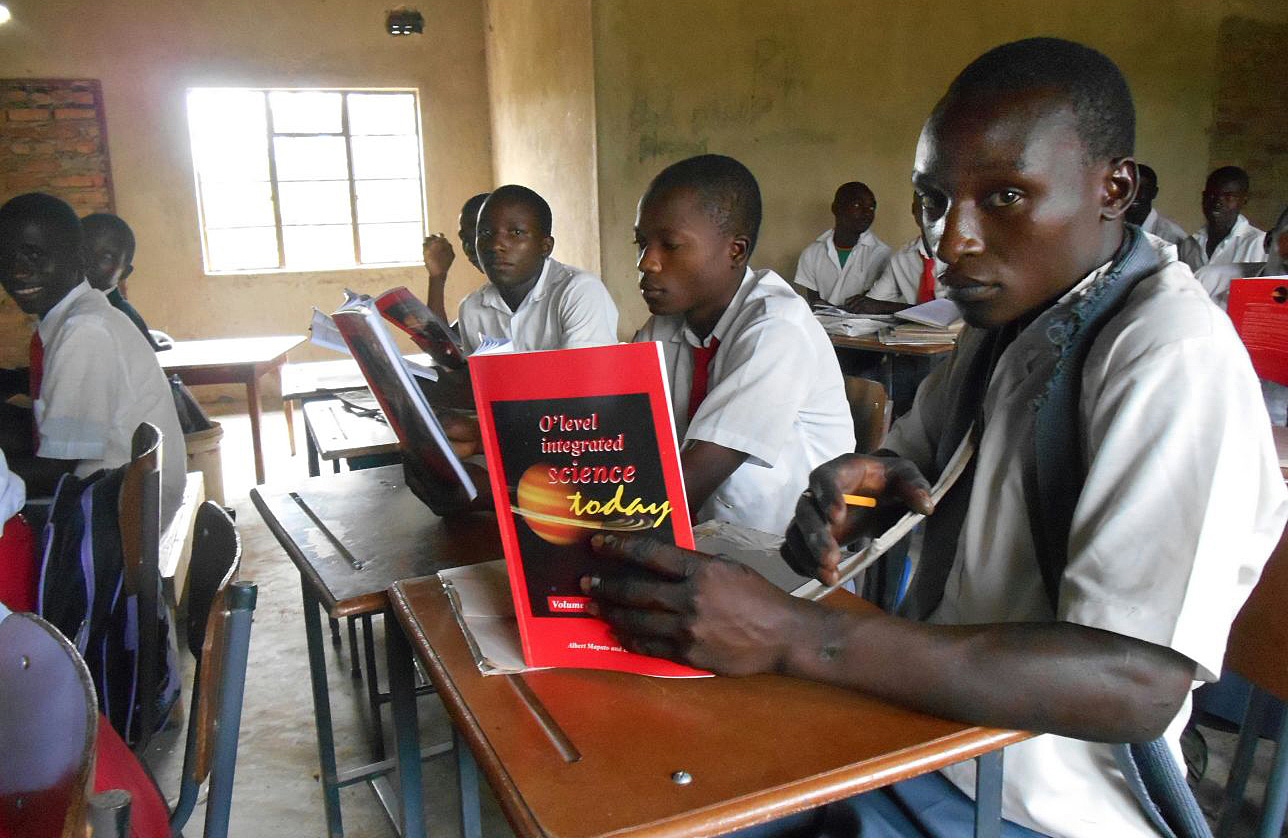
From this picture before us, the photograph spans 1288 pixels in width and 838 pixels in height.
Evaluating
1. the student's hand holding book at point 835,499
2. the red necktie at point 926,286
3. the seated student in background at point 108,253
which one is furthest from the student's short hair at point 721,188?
the seated student in background at point 108,253

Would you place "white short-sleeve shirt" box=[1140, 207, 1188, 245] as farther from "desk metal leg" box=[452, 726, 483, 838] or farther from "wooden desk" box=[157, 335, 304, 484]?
"desk metal leg" box=[452, 726, 483, 838]

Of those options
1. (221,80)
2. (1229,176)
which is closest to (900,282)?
(1229,176)

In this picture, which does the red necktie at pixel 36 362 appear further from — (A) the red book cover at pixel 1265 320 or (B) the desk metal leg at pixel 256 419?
(A) the red book cover at pixel 1265 320

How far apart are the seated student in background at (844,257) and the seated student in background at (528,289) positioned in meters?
2.42

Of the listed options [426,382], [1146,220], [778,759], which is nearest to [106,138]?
[426,382]

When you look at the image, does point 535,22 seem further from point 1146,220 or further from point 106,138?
point 1146,220

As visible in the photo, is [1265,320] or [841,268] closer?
[1265,320]

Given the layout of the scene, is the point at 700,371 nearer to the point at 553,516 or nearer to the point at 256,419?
the point at 553,516

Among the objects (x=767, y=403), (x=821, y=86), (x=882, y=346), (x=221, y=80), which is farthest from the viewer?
(x=221, y=80)

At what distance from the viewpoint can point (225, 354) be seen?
434cm

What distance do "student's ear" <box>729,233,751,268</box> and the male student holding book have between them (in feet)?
2.76

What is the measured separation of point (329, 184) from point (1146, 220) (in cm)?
592

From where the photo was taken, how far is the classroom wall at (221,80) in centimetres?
640

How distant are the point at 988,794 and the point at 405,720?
739 mm
